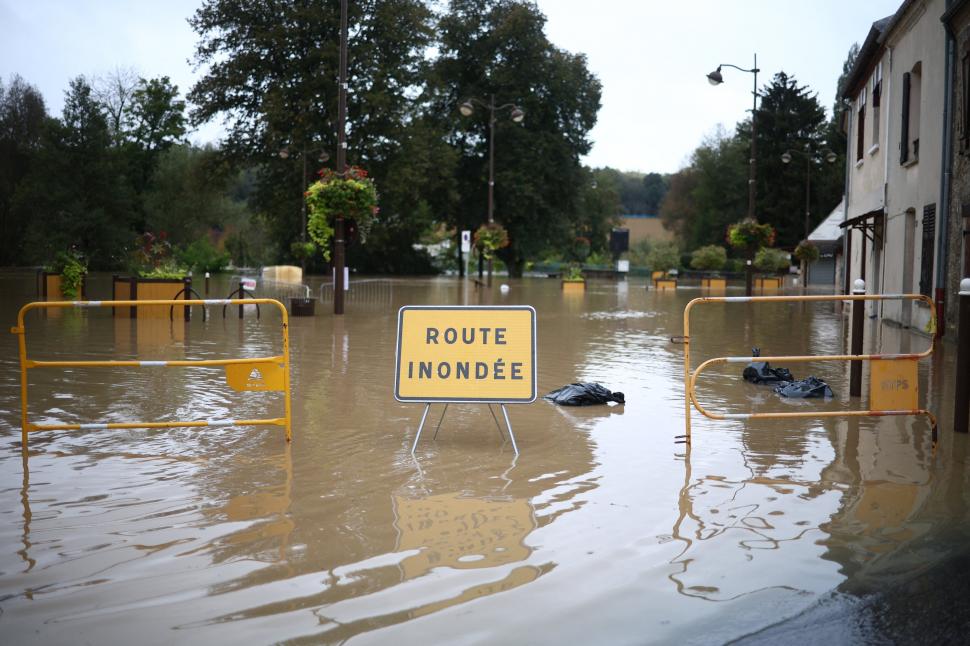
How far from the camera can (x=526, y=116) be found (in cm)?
5912

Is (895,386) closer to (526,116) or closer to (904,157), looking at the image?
(904,157)

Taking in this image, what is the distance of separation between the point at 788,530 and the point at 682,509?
0.70 meters

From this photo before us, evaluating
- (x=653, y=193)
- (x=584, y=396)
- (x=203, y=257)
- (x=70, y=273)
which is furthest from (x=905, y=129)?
(x=653, y=193)

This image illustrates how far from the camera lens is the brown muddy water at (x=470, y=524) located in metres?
4.22

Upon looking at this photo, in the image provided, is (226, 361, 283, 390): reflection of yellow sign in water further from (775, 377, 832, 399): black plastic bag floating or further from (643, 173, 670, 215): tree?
(643, 173, 670, 215): tree

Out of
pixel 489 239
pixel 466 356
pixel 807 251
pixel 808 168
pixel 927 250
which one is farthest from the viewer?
pixel 808 168

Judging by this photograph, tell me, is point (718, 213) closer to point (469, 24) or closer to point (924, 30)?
point (469, 24)

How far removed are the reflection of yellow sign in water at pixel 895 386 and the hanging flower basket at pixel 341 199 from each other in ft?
53.2

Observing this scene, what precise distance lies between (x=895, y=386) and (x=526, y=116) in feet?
173

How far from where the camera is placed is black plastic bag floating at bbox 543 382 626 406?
10227 millimetres

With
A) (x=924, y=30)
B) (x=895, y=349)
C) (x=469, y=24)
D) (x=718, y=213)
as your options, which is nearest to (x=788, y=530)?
(x=895, y=349)

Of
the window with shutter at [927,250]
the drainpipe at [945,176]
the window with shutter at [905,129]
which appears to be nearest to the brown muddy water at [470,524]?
the drainpipe at [945,176]

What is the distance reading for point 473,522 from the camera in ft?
18.8

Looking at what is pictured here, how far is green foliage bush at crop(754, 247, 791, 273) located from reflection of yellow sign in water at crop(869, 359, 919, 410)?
53026mm
